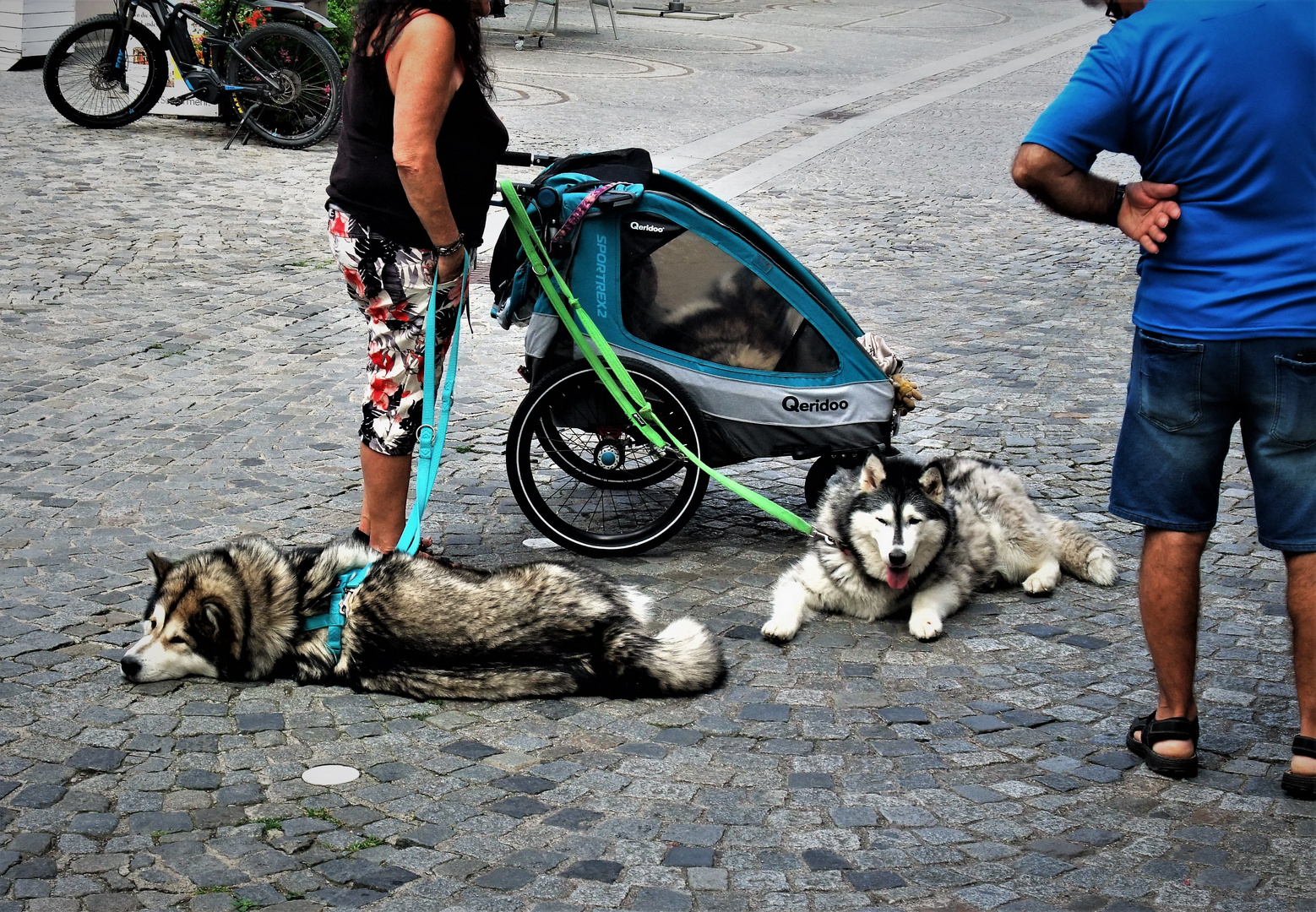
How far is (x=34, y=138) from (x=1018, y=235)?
8743mm

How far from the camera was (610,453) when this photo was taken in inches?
217

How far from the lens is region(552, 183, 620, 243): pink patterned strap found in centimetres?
509

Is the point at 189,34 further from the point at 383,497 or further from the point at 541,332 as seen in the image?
the point at 383,497

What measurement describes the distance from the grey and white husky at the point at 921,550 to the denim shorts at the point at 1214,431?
3.31ft

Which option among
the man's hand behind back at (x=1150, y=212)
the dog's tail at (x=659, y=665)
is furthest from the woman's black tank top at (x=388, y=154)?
the man's hand behind back at (x=1150, y=212)

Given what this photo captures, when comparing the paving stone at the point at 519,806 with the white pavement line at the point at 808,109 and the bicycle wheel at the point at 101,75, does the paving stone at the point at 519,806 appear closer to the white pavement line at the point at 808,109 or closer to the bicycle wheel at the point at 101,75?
the white pavement line at the point at 808,109

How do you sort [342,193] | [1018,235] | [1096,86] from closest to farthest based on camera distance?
[1096,86] < [342,193] < [1018,235]

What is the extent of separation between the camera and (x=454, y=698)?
13.9ft

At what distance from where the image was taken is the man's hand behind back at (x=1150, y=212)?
3572 mm

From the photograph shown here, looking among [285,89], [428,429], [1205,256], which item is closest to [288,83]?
[285,89]

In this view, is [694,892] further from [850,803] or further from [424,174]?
[424,174]

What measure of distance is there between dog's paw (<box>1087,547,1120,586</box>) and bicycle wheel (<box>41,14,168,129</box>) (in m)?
10.7

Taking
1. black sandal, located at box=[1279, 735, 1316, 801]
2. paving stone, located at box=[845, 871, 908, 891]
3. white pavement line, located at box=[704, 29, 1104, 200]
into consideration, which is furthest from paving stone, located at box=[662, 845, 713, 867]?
white pavement line, located at box=[704, 29, 1104, 200]

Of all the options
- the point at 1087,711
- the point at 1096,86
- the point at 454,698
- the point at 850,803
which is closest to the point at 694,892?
the point at 850,803
